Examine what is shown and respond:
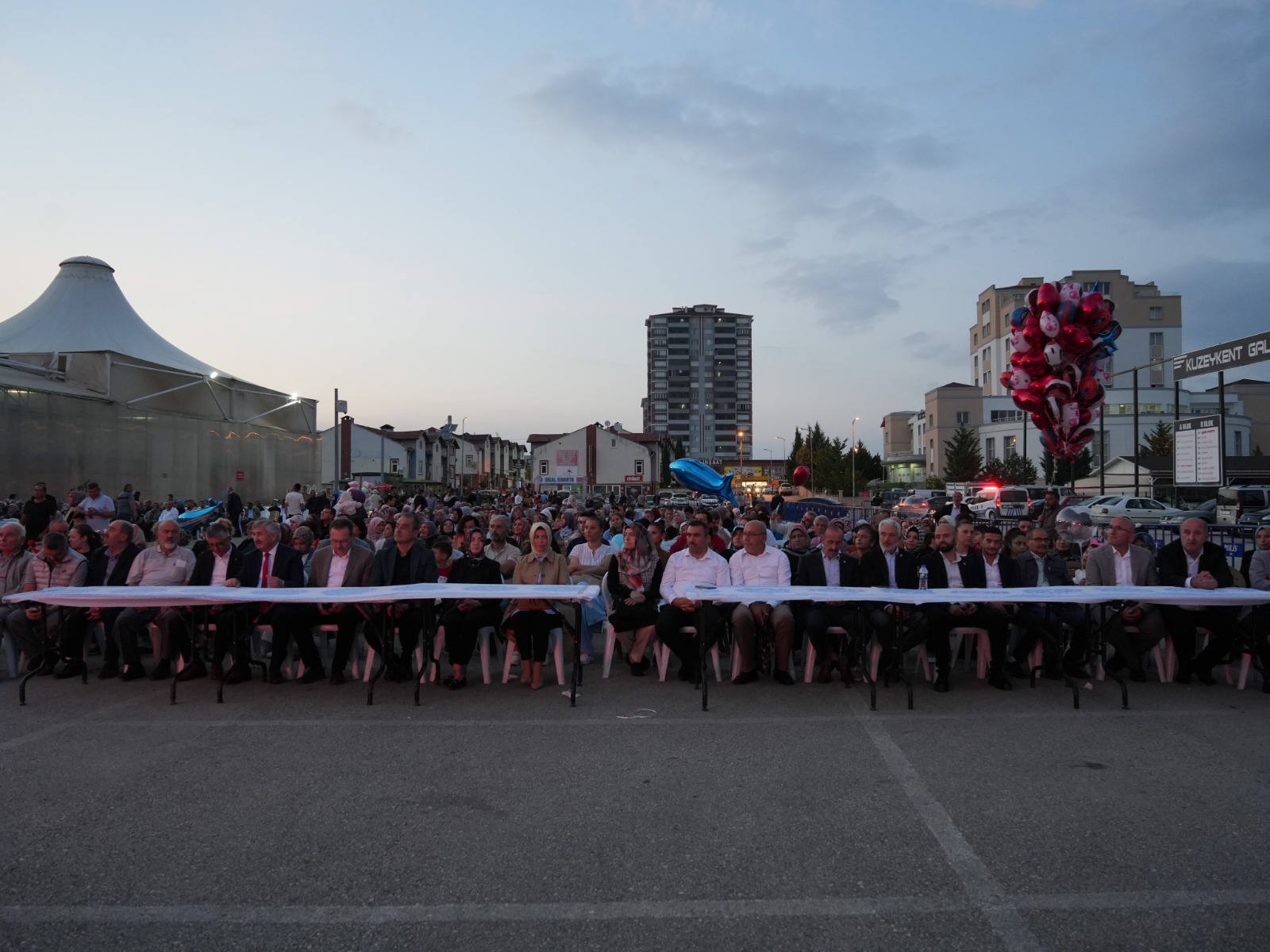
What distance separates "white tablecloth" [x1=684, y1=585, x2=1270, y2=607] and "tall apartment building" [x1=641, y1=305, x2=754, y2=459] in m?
149

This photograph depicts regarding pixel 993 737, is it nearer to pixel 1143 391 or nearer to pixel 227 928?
pixel 227 928

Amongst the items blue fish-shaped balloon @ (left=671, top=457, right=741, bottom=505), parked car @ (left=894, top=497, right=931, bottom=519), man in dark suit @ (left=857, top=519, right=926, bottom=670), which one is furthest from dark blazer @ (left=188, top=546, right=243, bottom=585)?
parked car @ (left=894, top=497, right=931, bottom=519)

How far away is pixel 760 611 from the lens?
23.7ft

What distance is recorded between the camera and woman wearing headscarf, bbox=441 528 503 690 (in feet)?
23.3

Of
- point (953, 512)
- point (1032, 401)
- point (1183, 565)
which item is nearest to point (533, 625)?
point (1183, 565)

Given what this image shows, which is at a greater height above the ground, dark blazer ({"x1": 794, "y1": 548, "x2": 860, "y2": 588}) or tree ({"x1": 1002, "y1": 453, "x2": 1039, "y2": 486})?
tree ({"x1": 1002, "y1": 453, "x2": 1039, "y2": 486})

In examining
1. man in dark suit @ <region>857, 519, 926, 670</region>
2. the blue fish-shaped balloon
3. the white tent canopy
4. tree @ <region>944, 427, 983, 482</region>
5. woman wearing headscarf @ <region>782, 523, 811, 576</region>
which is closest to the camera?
man in dark suit @ <region>857, 519, 926, 670</region>

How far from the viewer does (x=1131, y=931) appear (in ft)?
9.95

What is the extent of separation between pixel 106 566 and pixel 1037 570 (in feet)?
29.1

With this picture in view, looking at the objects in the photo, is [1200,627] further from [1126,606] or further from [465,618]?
[465,618]

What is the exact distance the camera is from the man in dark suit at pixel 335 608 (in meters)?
7.19

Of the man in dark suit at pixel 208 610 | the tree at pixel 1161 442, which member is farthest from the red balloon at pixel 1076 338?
the tree at pixel 1161 442

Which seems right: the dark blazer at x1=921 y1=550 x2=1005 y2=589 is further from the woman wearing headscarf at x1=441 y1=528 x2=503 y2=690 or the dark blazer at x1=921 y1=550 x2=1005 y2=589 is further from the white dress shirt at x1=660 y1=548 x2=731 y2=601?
the woman wearing headscarf at x1=441 y1=528 x2=503 y2=690

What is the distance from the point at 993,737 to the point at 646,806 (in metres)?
2.61
